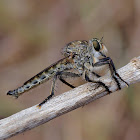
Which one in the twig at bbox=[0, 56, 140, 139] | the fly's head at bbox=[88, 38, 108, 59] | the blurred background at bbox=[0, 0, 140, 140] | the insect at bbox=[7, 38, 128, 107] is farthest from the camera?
the blurred background at bbox=[0, 0, 140, 140]

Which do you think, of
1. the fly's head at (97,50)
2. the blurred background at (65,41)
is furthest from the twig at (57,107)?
the blurred background at (65,41)

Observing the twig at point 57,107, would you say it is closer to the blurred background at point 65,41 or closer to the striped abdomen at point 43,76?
the striped abdomen at point 43,76

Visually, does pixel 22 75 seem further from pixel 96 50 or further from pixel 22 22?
pixel 96 50

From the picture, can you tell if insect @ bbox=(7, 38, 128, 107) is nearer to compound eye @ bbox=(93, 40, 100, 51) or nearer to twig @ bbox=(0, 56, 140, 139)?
compound eye @ bbox=(93, 40, 100, 51)

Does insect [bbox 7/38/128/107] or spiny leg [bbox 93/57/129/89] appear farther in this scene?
insect [bbox 7/38/128/107]

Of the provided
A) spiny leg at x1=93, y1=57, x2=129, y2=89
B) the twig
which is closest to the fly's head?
spiny leg at x1=93, y1=57, x2=129, y2=89

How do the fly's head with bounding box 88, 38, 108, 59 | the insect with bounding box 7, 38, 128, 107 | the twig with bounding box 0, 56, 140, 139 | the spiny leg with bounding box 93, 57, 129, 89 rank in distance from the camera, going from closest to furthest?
the twig with bounding box 0, 56, 140, 139, the spiny leg with bounding box 93, 57, 129, 89, the insect with bounding box 7, 38, 128, 107, the fly's head with bounding box 88, 38, 108, 59

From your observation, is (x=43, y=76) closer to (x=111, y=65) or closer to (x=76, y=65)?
(x=76, y=65)
